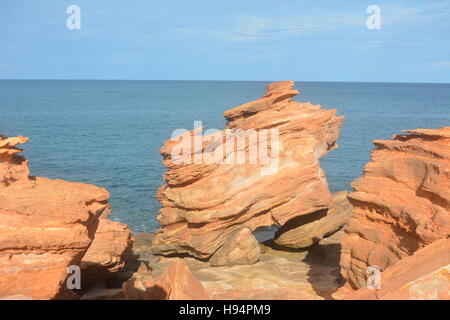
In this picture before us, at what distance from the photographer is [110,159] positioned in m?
54.2

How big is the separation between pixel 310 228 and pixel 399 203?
8859mm

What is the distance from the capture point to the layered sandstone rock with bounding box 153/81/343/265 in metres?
19.1

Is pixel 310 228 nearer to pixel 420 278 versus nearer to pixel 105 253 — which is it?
pixel 105 253

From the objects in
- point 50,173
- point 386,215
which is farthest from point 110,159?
point 386,215

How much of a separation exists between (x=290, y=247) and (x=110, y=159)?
37.0m

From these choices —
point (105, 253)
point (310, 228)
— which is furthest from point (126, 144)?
point (105, 253)

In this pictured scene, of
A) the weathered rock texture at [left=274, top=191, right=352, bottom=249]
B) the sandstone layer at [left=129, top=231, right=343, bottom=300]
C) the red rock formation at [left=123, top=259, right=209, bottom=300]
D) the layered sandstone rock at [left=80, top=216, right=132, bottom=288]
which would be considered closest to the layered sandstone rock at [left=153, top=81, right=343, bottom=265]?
the sandstone layer at [left=129, top=231, right=343, bottom=300]

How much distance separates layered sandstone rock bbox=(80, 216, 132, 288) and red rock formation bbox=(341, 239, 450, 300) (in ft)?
30.2

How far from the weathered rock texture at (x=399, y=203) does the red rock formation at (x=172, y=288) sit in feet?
16.7

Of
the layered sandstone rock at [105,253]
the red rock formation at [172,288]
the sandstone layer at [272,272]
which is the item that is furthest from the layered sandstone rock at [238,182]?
the red rock formation at [172,288]

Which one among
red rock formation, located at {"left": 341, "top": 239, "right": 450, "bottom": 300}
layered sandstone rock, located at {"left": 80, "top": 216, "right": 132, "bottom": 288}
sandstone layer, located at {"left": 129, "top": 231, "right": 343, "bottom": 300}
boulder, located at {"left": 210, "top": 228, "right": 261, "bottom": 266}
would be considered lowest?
sandstone layer, located at {"left": 129, "top": 231, "right": 343, "bottom": 300}

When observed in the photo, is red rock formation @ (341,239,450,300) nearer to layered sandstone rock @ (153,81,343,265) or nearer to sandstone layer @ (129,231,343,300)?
sandstone layer @ (129,231,343,300)

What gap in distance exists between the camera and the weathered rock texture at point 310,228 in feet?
68.0

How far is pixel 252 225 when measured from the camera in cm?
1973
